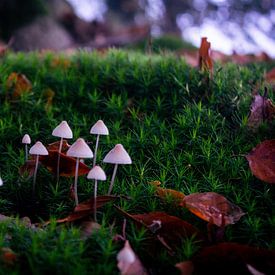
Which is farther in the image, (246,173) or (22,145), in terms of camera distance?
(22,145)

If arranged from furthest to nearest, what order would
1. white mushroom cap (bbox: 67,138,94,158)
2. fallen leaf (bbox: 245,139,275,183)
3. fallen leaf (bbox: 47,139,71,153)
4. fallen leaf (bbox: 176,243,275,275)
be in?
fallen leaf (bbox: 47,139,71,153) → fallen leaf (bbox: 245,139,275,183) → white mushroom cap (bbox: 67,138,94,158) → fallen leaf (bbox: 176,243,275,275)

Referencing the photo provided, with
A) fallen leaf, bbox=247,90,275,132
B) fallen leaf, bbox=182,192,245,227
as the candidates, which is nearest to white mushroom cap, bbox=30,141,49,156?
fallen leaf, bbox=182,192,245,227

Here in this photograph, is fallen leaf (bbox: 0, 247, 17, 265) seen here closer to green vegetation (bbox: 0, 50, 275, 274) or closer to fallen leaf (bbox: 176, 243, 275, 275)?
green vegetation (bbox: 0, 50, 275, 274)

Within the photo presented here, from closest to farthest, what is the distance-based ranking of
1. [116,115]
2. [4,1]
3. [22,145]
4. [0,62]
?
[22,145], [116,115], [0,62], [4,1]

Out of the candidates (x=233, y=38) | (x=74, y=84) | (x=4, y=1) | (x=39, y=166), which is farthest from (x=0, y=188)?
(x=233, y=38)

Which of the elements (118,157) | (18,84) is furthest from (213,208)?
(18,84)

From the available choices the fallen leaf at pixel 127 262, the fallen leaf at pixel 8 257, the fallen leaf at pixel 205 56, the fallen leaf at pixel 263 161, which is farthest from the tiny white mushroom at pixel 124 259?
the fallen leaf at pixel 205 56

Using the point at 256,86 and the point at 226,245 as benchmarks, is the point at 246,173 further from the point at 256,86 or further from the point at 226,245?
the point at 256,86
